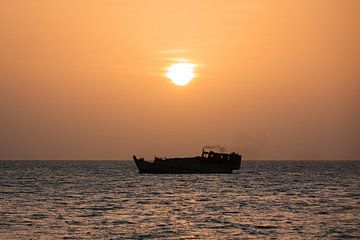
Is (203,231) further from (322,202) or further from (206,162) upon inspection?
(206,162)

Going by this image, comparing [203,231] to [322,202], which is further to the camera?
[322,202]

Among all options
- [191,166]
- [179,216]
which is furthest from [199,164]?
[179,216]

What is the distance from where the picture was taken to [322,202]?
7519 cm

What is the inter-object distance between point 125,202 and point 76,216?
1682 centimetres

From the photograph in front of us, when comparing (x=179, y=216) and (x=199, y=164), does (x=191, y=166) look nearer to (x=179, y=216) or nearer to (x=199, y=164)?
(x=199, y=164)

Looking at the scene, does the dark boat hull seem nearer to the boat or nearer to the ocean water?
the boat

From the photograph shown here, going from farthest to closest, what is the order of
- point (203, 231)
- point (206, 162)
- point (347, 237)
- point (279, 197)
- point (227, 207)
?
point (206, 162) < point (279, 197) < point (227, 207) < point (203, 231) < point (347, 237)

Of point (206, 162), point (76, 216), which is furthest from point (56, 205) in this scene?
point (206, 162)

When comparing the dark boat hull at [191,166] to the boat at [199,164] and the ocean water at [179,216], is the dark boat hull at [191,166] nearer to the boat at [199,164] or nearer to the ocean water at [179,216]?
the boat at [199,164]

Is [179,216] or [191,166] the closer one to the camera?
[179,216]

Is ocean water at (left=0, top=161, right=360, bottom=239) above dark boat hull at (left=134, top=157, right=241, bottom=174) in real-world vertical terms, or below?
below

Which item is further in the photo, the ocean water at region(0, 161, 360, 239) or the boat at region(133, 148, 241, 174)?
the boat at region(133, 148, 241, 174)

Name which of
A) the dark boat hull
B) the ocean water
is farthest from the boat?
the ocean water

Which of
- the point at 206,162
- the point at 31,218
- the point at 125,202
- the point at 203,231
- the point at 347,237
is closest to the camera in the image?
the point at 347,237
